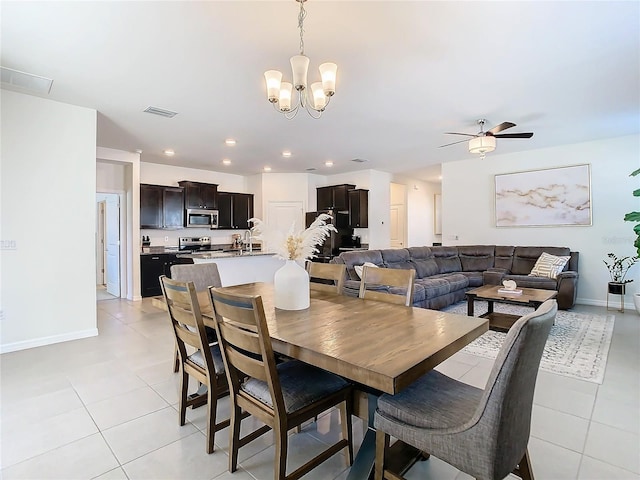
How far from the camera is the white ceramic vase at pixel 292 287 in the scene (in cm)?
201

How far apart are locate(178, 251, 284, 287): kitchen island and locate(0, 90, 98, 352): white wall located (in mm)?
1485

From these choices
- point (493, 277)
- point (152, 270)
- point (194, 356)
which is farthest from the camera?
point (152, 270)

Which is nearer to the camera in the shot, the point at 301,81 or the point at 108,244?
the point at 301,81

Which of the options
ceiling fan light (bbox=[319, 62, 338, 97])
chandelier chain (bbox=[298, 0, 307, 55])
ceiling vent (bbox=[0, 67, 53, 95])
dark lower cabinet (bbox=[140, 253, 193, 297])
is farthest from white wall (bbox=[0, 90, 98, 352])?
ceiling fan light (bbox=[319, 62, 338, 97])

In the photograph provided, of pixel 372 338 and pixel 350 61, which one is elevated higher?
pixel 350 61

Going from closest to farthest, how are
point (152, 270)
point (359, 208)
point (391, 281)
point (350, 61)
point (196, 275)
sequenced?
point (391, 281) → point (350, 61) → point (196, 275) → point (152, 270) → point (359, 208)

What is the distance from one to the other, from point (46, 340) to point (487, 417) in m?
4.43

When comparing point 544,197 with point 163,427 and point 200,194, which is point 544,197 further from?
point 200,194

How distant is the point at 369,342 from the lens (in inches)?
57.0

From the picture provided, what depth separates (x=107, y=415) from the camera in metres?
2.23

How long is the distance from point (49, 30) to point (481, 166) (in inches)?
269

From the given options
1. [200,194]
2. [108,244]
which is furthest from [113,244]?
[200,194]

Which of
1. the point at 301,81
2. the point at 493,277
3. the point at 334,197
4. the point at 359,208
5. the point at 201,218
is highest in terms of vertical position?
the point at 301,81

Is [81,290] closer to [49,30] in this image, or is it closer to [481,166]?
[49,30]
